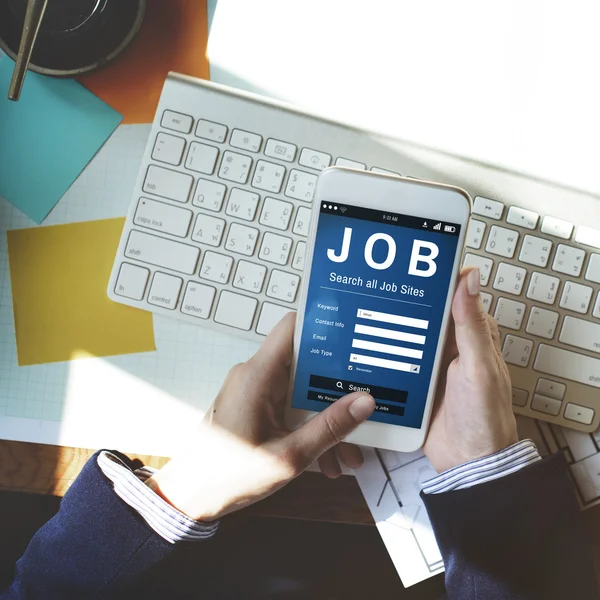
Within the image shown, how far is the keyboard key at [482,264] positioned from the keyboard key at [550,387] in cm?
12

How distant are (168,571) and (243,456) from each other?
1.19 feet

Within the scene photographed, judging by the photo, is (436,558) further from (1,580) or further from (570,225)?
(1,580)

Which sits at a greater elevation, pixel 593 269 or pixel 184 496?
pixel 593 269

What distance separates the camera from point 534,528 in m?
0.58

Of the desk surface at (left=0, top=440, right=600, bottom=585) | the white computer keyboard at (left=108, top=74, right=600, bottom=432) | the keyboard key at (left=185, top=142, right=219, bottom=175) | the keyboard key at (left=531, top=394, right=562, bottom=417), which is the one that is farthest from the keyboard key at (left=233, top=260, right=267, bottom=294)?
the keyboard key at (left=531, top=394, right=562, bottom=417)

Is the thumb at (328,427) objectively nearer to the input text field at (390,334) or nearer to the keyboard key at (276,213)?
the input text field at (390,334)

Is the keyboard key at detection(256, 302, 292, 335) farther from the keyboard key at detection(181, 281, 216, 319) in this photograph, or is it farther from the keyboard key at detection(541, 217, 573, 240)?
the keyboard key at detection(541, 217, 573, 240)

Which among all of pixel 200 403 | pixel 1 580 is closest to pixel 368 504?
pixel 200 403

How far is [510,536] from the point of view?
0.58 meters

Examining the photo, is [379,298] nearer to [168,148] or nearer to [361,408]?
[361,408]

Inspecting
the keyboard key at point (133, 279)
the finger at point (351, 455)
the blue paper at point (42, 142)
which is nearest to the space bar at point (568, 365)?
the finger at point (351, 455)

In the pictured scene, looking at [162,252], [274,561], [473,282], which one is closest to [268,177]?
[162,252]

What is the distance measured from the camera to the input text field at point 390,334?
56 cm

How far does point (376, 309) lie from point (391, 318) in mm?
17
